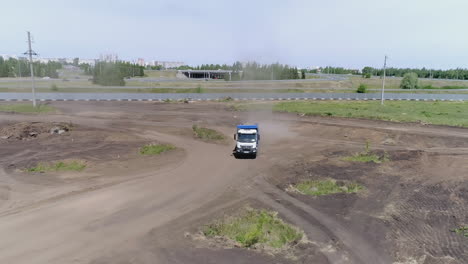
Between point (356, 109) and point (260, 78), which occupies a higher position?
point (260, 78)

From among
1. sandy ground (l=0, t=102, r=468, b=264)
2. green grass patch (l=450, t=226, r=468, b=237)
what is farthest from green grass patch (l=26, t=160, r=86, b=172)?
green grass patch (l=450, t=226, r=468, b=237)

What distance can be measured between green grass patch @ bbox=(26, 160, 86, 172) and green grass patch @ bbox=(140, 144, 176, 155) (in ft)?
21.1

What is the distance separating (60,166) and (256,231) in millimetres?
20787

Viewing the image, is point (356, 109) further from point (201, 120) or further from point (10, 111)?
point (10, 111)

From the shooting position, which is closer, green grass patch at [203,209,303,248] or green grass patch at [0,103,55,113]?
green grass patch at [203,209,303,248]

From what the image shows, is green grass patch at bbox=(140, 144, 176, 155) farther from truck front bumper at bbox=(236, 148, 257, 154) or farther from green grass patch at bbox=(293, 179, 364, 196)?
green grass patch at bbox=(293, 179, 364, 196)

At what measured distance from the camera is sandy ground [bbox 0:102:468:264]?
1612 cm

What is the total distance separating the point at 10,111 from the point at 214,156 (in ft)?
172

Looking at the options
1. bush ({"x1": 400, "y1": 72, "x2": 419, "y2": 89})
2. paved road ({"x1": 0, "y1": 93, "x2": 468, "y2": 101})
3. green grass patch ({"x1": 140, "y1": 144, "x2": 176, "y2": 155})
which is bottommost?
green grass patch ({"x1": 140, "y1": 144, "x2": 176, "y2": 155})

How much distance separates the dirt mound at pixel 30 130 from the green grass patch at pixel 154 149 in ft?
52.8

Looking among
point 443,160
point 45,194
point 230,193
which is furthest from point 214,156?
point 443,160

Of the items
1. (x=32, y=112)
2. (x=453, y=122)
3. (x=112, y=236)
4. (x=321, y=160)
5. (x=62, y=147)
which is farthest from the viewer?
(x=32, y=112)

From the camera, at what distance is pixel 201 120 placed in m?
57.5

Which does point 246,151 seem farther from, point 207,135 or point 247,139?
point 207,135
